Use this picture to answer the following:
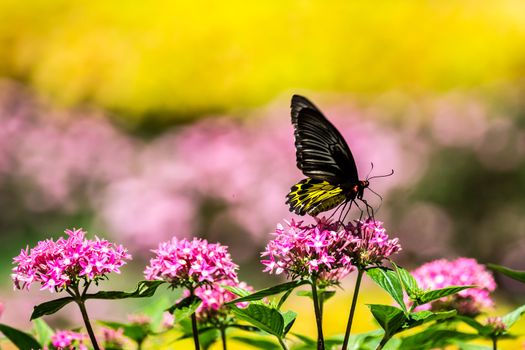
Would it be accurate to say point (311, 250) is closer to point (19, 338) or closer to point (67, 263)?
point (67, 263)

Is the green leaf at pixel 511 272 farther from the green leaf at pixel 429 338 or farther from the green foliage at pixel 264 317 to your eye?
the green foliage at pixel 264 317

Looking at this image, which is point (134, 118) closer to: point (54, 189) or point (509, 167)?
point (54, 189)

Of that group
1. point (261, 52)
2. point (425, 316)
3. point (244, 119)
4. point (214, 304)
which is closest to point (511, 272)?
point (425, 316)

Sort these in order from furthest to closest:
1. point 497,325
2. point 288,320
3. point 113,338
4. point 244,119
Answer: point 244,119
point 113,338
point 497,325
point 288,320

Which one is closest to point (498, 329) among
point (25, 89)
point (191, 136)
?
point (191, 136)

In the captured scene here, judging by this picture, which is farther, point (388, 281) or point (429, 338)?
point (429, 338)

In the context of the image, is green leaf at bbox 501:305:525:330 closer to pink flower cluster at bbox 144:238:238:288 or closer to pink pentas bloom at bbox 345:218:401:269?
pink pentas bloom at bbox 345:218:401:269

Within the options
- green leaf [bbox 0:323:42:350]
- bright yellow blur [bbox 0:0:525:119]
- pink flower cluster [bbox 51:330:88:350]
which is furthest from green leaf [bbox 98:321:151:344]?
bright yellow blur [bbox 0:0:525:119]

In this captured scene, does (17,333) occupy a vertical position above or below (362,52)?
below
